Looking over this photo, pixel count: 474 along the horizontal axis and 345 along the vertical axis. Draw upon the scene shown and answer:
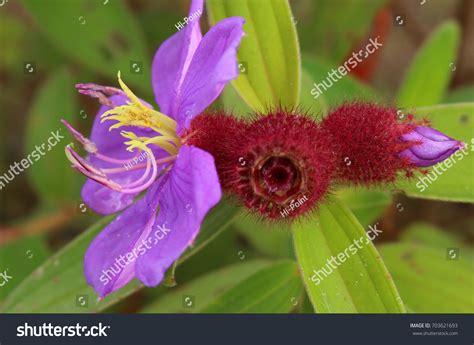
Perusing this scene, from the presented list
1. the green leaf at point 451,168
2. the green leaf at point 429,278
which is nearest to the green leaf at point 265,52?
the green leaf at point 451,168

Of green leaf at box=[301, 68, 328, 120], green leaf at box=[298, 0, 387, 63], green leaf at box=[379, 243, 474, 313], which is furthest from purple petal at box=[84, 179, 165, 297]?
green leaf at box=[298, 0, 387, 63]

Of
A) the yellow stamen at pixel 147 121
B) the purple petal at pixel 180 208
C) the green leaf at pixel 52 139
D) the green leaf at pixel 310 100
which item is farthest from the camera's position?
the green leaf at pixel 52 139

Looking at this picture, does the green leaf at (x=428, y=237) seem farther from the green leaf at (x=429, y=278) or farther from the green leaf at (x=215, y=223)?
the green leaf at (x=215, y=223)

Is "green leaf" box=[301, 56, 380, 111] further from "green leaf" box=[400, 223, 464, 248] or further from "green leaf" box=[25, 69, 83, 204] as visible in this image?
"green leaf" box=[25, 69, 83, 204]

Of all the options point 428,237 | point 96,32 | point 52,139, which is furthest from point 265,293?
point 96,32

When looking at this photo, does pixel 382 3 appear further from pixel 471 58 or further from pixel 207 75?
pixel 207 75

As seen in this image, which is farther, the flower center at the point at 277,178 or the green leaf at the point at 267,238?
the green leaf at the point at 267,238
